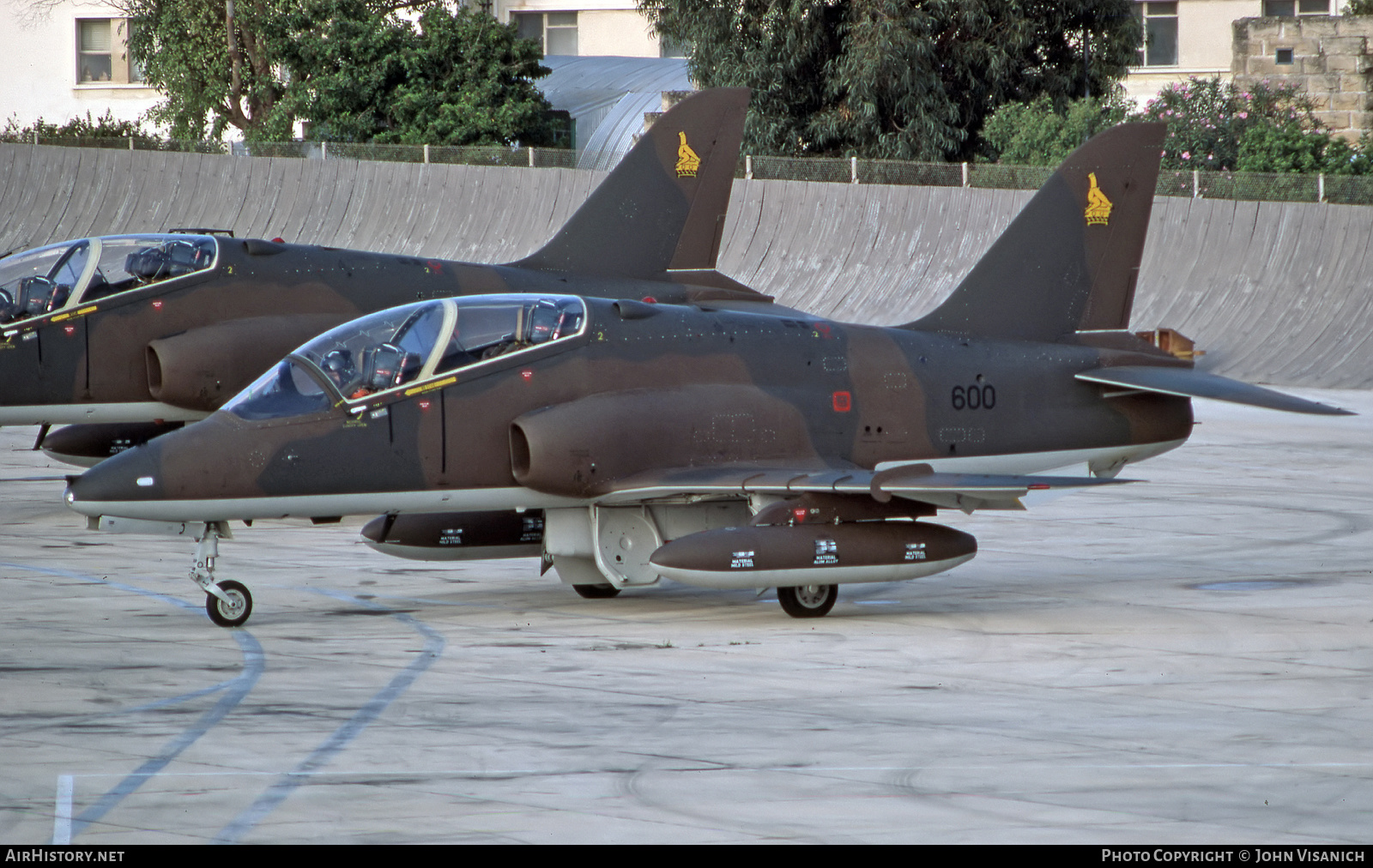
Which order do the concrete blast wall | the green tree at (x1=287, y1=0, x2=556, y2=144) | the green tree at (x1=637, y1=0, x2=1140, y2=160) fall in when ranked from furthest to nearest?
the green tree at (x1=287, y1=0, x2=556, y2=144) < the green tree at (x1=637, y1=0, x2=1140, y2=160) < the concrete blast wall

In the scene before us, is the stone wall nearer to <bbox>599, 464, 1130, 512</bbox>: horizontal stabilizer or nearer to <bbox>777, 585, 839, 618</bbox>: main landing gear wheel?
<bbox>599, 464, 1130, 512</bbox>: horizontal stabilizer

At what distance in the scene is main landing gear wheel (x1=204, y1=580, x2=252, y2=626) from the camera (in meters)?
12.4

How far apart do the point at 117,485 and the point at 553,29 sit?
60095 millimetres

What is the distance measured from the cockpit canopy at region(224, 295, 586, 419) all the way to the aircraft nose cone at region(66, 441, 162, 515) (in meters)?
0.83

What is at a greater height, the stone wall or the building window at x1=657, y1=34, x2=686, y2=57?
the building window at x1=657, y1=34, x2=686, y2=57

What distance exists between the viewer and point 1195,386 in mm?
14656

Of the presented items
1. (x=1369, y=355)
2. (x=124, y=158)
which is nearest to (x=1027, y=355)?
(x=1369, y=355)

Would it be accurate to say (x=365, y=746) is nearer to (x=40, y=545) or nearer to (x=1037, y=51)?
(x=40, y=545)

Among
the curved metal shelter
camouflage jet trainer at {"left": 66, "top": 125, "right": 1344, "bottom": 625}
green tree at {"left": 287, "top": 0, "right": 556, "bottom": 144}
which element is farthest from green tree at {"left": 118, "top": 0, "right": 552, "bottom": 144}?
camouflage jet trainer at {"left": 66, "top": 125, "right": 1344, "bottom": 625}

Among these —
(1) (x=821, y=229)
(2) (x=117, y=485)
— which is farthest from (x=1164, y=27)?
(2) (x=117, y=485)

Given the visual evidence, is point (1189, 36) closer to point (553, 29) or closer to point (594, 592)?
point (553, 29)

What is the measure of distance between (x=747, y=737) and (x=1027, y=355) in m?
6.91

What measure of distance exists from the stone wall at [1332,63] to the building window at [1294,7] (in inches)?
444
